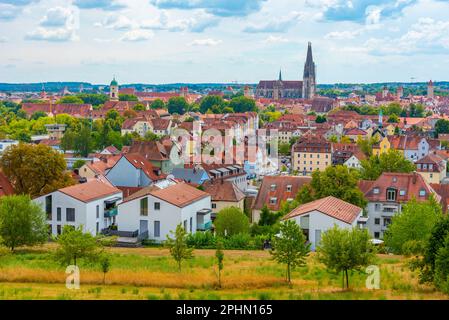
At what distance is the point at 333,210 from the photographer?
34500mm

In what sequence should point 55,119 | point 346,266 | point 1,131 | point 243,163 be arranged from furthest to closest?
→ point 55,119
point 1,131
point 243,163
point 346,266

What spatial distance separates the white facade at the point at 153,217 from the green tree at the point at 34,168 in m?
6.03

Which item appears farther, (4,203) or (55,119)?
(55,119)

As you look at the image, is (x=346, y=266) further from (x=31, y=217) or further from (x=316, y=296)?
(x=31, y=217)

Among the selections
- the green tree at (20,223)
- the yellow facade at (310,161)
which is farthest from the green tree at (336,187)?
the yellow facade at (310,161)

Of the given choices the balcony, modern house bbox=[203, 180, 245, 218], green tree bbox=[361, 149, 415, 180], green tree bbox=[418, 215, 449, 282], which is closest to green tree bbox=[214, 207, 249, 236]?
the balcony

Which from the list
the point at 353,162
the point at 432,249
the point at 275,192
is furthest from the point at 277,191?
the point at 353,162

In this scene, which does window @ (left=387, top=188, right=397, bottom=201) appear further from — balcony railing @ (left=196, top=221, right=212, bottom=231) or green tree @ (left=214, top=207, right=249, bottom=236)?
balcony railing @ (left=196, top=221, right=212, bottom=231)

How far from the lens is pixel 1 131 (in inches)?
4215

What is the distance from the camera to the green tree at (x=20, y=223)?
30.7m

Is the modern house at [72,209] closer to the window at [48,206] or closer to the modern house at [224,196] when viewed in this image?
the window at [48,206]

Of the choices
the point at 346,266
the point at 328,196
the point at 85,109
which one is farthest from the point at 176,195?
the point at 85,109

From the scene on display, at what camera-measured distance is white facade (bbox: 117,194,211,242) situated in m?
36.6
